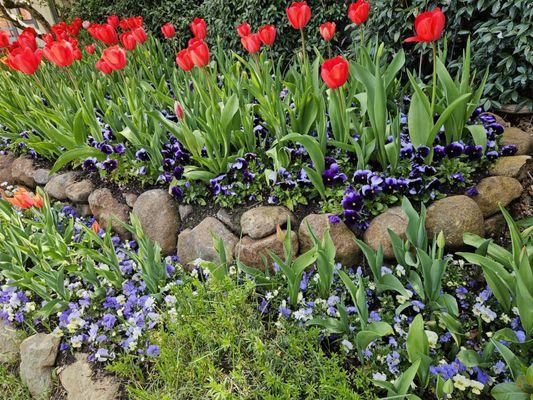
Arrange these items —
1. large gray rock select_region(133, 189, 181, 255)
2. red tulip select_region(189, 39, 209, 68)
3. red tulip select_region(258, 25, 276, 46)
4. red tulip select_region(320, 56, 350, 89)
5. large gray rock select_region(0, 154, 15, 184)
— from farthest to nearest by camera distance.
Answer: large gray rock select_region(0, 154, 15, 184), large gray rock select_region(133, 189, 181, 255), red tulip select_region(258, 25, 276, 46), red tulip select_region(189, 39, 209, 68), red tulip select_region(320, 56, 350, 89)

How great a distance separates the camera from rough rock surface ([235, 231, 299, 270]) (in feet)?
7.07

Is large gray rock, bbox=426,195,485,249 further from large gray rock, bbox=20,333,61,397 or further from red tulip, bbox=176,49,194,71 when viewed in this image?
large gray rock, bbox=20,333,61,397

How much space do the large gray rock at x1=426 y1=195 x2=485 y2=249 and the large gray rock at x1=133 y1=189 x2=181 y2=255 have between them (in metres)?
1.40

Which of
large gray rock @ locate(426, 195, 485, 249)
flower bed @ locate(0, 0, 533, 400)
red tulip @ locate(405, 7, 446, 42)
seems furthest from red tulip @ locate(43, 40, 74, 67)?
large gray rock @ locate(426, 195, 485, 249)

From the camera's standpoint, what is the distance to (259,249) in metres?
A: 2.17

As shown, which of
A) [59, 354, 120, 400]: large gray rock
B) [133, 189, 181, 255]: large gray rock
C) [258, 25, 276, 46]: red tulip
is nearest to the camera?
[59, 354, 120, 400]: large gray rock

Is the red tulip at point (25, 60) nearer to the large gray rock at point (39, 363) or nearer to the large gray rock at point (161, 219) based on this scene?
the large gray rock at point (161, 219)

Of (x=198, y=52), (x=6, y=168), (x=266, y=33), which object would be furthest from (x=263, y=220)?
(x=6, y=168)

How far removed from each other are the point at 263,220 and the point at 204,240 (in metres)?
0.36

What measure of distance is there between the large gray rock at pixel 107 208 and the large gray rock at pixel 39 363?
0.77m

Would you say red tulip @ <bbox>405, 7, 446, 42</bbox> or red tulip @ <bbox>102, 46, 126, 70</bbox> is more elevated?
red tulip @ <bbox>102, 46, 126, 70</bbox>

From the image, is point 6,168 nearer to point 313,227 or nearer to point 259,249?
point 259,249

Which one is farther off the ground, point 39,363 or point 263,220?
point 263,220

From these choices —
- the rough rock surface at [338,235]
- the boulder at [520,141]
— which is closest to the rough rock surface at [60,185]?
the rough rock surface at [338,235]
